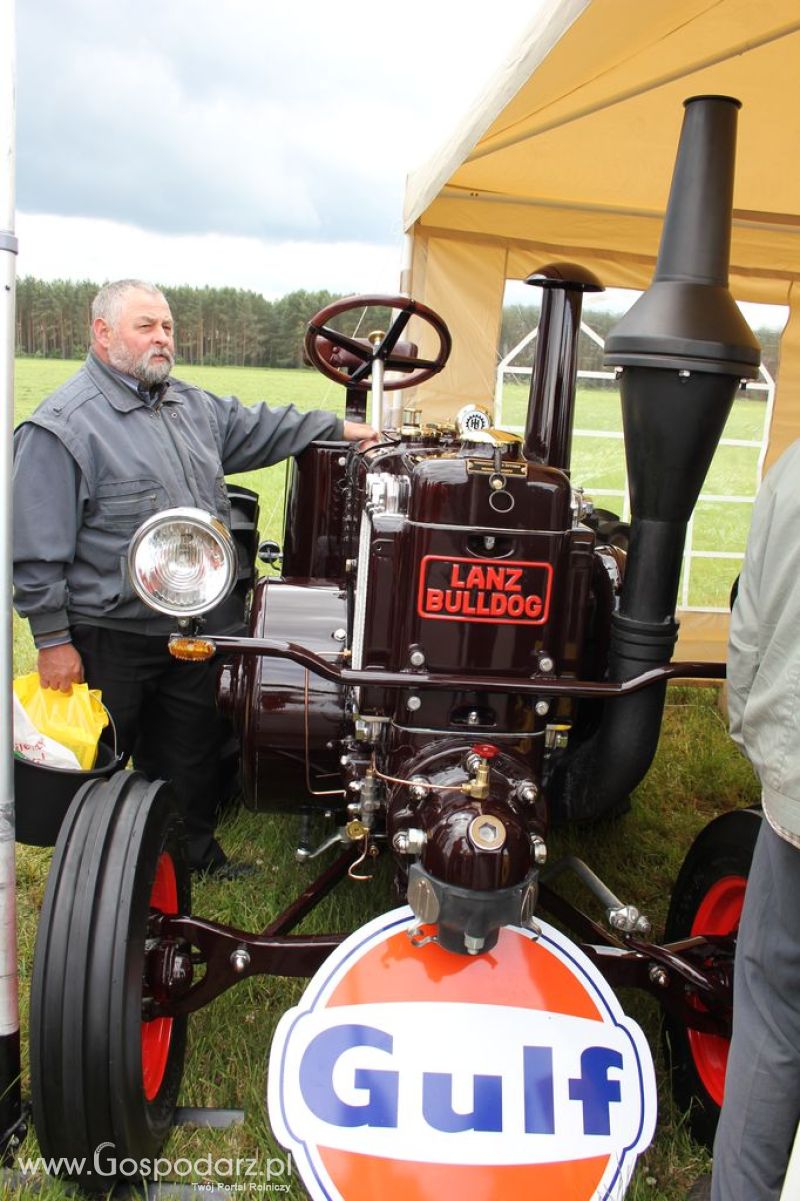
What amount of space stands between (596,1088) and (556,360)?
2055 mm

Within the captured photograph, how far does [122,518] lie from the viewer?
2803mm

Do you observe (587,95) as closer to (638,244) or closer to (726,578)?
(638,244)

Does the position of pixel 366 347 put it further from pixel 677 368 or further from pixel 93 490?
pixel 677 368

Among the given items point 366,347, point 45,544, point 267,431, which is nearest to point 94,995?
point 45,544

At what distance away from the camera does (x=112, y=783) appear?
203cm

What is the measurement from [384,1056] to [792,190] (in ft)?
13.4

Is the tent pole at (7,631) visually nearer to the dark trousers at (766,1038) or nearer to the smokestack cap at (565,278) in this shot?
the dark trousers at (766,1038)

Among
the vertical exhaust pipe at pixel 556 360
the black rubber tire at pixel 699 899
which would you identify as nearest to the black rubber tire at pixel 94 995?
the black rubber tire at pixel 699 899

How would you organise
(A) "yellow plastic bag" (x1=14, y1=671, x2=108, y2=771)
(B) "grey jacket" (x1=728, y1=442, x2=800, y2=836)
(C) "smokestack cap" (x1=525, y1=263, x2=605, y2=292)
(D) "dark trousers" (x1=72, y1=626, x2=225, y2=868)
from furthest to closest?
(C) "smokestack cap" (x1=525, y1=263, x2=605, y2=292), (D) "dark trousers" (x1=72, y1=626, x2=225, y2=868), (A) "yellow plastic bag" (x1=14, y1=671, x2=108, y2=771), (B) "grey jacket" (x1=728, y1=442, x2=800, y2=836)

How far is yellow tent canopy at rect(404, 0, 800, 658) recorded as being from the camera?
2861 mm

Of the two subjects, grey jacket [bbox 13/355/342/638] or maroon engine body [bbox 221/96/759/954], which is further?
grey jacket [bbox 13/355/342/638]

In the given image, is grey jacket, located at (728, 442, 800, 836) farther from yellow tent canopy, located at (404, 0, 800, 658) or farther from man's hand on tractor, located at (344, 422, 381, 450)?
man's hand on tractor, located at (344, 422, 381, 450)

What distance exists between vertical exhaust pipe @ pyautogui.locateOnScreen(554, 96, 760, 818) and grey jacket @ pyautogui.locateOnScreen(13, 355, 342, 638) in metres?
1.41

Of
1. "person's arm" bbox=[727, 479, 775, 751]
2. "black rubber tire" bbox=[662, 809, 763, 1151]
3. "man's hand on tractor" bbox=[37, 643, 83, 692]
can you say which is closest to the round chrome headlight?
"man's hand on tractor" bbox=[37, 643, 83, 692]
